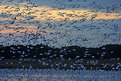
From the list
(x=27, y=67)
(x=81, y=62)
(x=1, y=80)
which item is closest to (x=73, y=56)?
(x=81, y=62)

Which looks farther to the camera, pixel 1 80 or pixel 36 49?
pixel 36 49

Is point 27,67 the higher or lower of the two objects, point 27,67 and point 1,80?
the lower

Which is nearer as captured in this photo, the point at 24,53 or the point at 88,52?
the point at 88,52

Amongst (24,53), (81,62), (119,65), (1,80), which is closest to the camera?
(1,80)

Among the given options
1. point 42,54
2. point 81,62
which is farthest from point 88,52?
point 42,54

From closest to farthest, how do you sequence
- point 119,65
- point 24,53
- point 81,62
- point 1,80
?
point 1,80 < point 119,65 < point 81,62 < point 24,53

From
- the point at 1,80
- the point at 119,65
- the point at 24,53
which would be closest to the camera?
the point at 1,80

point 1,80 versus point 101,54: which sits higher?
point 1,80

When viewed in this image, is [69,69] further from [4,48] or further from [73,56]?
[4,48]

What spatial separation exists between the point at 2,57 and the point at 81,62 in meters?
11.2

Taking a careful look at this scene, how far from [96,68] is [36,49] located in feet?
37.3

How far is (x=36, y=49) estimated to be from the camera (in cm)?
9419

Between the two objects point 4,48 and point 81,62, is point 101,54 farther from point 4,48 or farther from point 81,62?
point 4,48

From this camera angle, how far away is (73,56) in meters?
92.4
